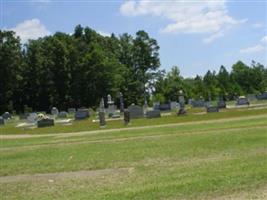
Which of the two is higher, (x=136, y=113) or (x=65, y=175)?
(x=136, y=113)

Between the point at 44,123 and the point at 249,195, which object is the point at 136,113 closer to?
the point at 44,123

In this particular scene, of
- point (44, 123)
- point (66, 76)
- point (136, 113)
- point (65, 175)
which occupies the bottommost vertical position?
point (65, 175)

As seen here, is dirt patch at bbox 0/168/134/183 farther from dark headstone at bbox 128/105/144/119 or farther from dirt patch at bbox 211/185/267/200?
dark headstone at bbox 128/105/144/119

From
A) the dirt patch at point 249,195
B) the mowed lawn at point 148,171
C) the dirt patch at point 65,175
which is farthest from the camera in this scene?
the dirt patch at point 65,175

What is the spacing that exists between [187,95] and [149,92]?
9778 millimetres

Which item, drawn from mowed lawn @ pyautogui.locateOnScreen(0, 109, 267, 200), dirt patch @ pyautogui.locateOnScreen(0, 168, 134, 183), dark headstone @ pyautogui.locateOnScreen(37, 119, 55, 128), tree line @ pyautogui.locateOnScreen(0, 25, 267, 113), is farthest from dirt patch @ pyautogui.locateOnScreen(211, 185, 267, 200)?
tree line @ pyautogui.locateOnScreen(0, 25, 267, 113)

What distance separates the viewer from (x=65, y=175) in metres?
14.0

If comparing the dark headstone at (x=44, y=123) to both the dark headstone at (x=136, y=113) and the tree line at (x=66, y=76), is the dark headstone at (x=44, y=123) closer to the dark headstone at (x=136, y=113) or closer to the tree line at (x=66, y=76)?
the dark headstone at (x=136, y=113)

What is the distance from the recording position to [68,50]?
104125 mm

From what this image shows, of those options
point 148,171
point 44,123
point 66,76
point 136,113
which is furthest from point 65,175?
point 66,76

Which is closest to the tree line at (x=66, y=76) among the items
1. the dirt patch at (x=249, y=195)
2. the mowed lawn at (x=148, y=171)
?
the mowed lawn at (x=148, y=171)

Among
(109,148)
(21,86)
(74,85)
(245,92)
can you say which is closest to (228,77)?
(245,92)

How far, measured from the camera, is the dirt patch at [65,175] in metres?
13.5

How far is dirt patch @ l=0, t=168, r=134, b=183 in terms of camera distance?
13512mm
